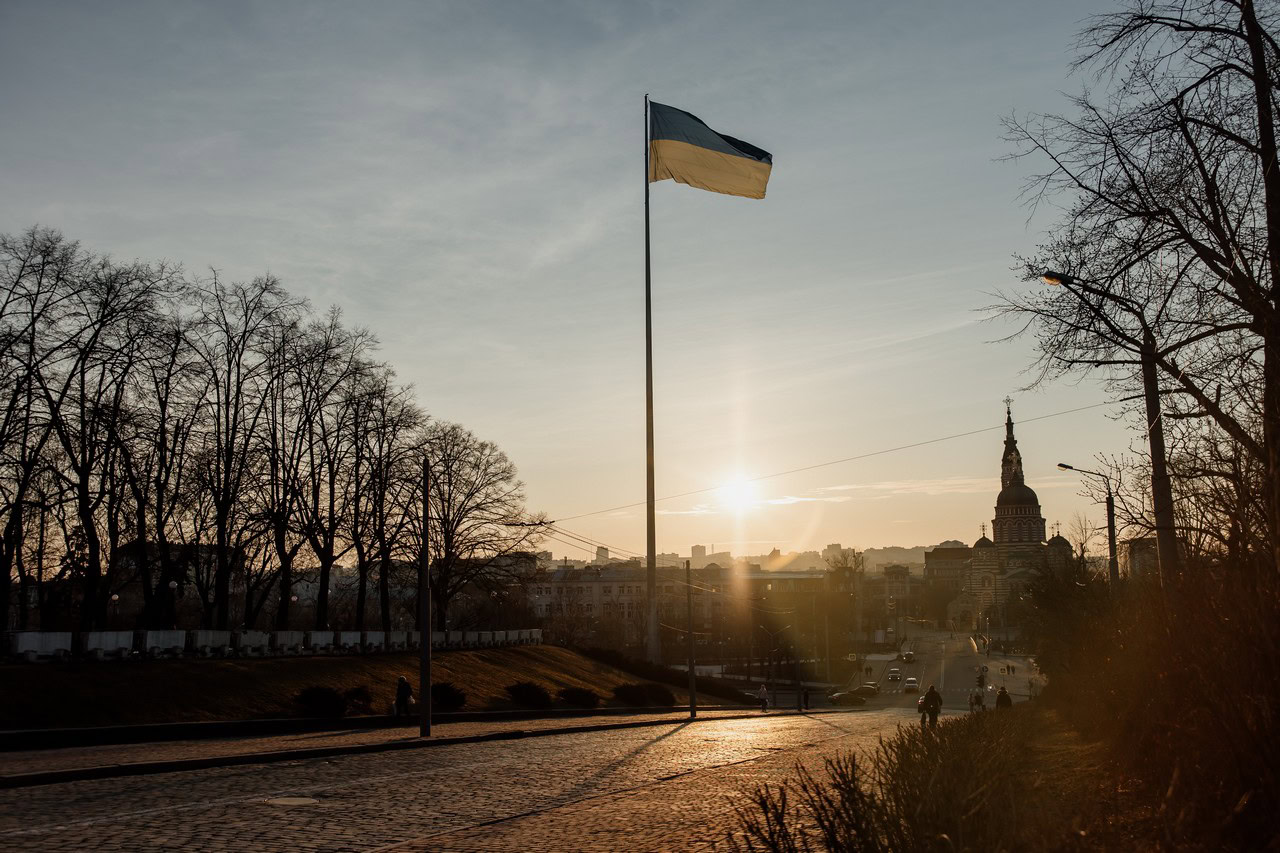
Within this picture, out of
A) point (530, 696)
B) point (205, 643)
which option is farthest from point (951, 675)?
point (205, 643)

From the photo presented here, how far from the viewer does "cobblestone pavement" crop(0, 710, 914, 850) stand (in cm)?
1131

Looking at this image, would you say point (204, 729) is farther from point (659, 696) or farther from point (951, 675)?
point (951, 675)

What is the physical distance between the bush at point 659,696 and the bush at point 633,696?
0.73 ft

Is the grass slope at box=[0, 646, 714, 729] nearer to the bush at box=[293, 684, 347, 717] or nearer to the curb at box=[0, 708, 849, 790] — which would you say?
the bush at box=[293, 684, 347, 717]

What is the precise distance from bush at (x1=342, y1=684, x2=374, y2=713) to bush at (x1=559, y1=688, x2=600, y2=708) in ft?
40.4

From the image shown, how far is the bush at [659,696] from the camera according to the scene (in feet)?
162

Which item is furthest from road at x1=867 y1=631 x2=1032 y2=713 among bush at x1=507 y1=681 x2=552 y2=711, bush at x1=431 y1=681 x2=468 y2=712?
bush at x1=431 y1=681 x2=468 y2=712

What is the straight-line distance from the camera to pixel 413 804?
1417cm

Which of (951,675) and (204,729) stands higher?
(204,729)

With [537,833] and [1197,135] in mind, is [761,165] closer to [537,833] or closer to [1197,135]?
[1197,135]

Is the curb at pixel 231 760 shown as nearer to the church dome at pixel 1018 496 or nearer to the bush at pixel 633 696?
the bush at pixel 633 696

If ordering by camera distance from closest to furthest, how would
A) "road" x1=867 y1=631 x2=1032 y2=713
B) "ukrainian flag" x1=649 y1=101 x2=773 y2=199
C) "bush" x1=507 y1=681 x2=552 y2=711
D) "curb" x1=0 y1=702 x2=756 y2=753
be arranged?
"curb" x1=0 y1=702 x2=756 y2=753, "ukrainian flag" x1=649 y1=101 x2=773 y2=199, "bush" x1=507 y1=681 x2=552 y2=711, "road" x1=867 y1=631 x2=1032 y2=713

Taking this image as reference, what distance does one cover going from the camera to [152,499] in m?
43.5

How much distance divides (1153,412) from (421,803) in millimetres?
10961
